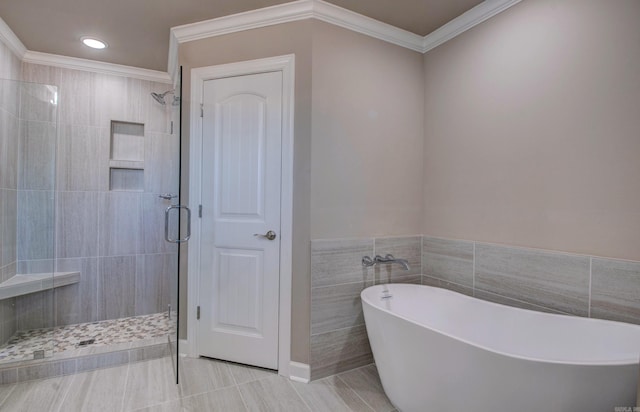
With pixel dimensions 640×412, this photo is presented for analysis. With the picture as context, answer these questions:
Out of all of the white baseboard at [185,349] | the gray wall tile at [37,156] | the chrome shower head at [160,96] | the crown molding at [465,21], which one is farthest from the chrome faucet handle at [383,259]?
the gray wall tile at [37,156]

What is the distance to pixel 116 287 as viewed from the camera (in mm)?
2945

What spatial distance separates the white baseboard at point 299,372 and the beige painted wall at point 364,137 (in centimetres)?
88

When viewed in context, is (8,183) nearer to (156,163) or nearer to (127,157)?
(127,157)

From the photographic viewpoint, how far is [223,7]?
203cm

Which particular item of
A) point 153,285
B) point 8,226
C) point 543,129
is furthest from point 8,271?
point 543,129

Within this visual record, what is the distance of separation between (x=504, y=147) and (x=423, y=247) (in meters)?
0.97

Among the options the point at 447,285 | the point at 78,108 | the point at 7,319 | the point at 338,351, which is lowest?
the point at 338,351

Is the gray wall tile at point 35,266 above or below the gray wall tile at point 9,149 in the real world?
below

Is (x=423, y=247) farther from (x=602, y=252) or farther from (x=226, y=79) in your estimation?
(x=226, y=79)

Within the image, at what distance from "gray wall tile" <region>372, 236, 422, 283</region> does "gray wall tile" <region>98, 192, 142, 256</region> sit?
2398 millimetres

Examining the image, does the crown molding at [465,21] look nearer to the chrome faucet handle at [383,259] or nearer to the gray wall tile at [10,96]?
the chrome faucet handle at [383,259]

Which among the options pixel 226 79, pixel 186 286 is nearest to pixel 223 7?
pixel 226 79

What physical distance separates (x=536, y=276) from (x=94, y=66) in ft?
13.2

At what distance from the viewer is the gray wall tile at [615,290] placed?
55.9 inches
